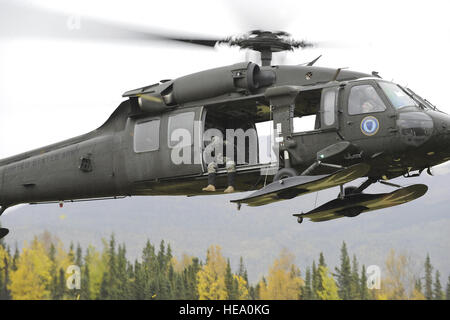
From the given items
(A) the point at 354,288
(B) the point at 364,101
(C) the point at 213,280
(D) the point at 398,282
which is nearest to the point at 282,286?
(A) the point at 354,288

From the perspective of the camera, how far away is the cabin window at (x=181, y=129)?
14.3 metres

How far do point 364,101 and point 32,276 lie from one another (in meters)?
47.7

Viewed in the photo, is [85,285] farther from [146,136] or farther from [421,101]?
[421,101]

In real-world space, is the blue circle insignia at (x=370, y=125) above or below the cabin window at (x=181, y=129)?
below

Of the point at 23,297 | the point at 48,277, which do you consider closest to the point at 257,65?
the point at 23,297

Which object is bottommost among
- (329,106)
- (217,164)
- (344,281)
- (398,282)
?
(217,164)

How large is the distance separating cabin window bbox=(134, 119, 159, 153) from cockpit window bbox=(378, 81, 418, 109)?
15.1 feet

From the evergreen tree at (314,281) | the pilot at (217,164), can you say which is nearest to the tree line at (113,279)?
the evergreen tree at (314,281)

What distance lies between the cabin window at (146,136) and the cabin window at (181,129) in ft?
1.24

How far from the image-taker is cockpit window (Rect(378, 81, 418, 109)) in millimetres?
12953

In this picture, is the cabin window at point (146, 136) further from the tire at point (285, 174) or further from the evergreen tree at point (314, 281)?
the evergreen tree at point (314, 281)

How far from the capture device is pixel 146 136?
49.4 ft
